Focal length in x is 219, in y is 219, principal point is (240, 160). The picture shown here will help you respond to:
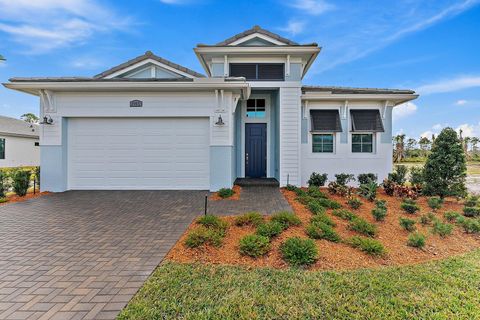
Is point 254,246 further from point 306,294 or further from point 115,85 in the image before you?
point 115,85

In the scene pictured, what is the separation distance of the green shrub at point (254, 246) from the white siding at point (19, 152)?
78.3 feet

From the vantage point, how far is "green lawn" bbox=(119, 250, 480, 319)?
2316mm

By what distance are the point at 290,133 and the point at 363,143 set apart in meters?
3.84

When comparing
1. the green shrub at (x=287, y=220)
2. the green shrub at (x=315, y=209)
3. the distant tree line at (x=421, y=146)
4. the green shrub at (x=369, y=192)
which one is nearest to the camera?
the green shrub at (x=287, y=220)

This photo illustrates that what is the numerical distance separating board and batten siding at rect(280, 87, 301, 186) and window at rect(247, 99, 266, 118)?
1.45 metres

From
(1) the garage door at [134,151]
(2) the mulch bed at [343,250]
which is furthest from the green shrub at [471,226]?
(1) the garage door at [134,151]

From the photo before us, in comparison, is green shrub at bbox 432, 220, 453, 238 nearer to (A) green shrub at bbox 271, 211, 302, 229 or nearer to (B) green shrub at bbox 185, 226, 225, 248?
(A) green shrub at bbox 271, 211, 302, 229

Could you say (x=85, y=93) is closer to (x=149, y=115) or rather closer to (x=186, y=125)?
(x=149, y=115)

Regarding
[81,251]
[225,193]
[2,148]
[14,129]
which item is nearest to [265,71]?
[225,193]

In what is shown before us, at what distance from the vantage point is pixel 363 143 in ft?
33.9

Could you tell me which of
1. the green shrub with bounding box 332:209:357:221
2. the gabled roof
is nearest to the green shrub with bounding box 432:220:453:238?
the green shrub with bounding box 332:209:357:221

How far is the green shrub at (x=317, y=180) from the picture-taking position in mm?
9578

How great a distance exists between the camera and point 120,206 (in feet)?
21.2

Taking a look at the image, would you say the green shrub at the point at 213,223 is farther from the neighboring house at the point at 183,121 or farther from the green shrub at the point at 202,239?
the neighboring house at the point at 183,121
